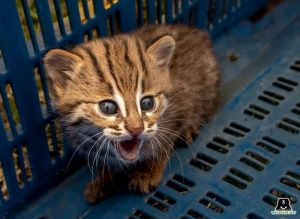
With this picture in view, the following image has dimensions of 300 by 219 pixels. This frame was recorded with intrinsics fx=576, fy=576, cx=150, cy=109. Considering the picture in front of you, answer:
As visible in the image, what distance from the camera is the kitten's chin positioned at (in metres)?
2.00

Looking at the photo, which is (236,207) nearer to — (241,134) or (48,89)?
(241,134)

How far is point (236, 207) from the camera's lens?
2.16 meters

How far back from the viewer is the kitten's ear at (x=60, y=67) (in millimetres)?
1918

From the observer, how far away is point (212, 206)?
7.20ft

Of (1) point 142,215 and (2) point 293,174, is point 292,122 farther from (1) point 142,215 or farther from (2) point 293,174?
(1) point 142,215

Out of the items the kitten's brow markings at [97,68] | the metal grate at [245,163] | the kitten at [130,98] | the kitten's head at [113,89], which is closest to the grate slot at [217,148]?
the metal grate at [245,163]

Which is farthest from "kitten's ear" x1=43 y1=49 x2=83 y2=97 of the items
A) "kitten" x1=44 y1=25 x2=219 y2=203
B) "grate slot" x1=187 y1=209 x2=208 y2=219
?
"grate slot" x1=187 y1=209 x2=208 y2=219

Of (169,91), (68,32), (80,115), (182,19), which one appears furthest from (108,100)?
(182,19)

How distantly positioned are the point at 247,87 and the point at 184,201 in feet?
2.38

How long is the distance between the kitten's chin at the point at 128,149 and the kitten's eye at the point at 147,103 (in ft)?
0.40

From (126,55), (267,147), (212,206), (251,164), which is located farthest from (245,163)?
(126,55)

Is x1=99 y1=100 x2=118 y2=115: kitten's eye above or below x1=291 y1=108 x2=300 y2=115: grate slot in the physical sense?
above

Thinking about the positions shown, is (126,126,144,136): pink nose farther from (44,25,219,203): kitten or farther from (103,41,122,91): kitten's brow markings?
(103,41,122,91): kitten's brow markings

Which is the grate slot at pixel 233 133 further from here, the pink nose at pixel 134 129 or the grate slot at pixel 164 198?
the pink nose at pixel 134 129
